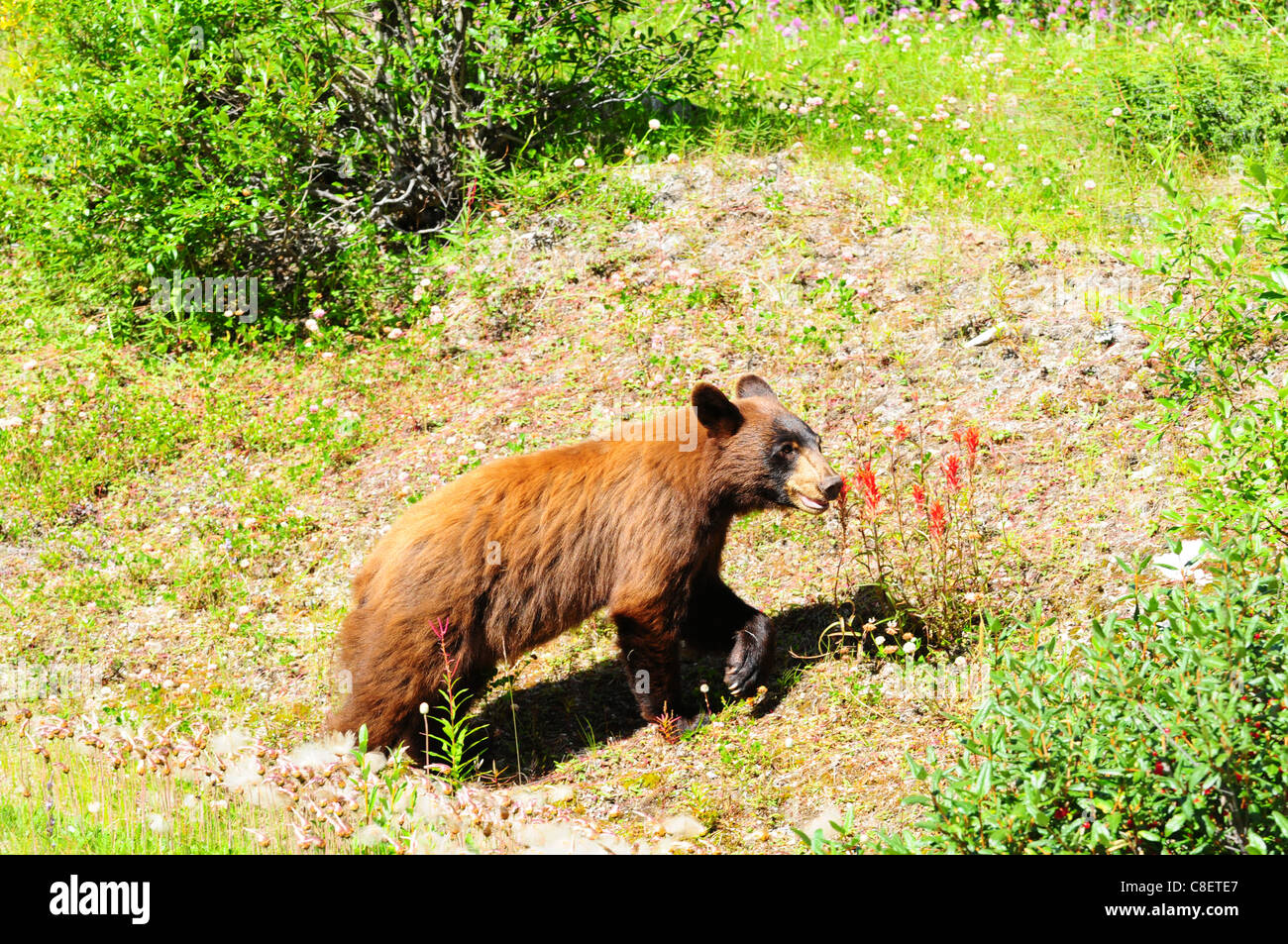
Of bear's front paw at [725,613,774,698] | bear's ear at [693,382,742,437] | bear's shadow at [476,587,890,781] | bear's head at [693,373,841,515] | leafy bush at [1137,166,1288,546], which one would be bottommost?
bear's shadow at [476,587,890,781]

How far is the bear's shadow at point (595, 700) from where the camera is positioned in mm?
5805

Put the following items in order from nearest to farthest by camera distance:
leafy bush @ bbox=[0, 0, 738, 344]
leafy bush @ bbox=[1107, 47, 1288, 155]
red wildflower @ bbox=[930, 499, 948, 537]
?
red wildflower @ bbox=[930, 499, 948, 537]
leafy bush @ bbox=[0, 0, 738, 344]
leafy bush @ bbox=[1107, 47, 1288, 155]

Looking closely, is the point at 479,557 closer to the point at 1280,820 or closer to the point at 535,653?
the point at 535,653

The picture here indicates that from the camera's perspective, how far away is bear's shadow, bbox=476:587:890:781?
5.80 meters

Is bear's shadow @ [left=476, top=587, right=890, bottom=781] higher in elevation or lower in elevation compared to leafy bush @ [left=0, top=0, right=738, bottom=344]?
lower

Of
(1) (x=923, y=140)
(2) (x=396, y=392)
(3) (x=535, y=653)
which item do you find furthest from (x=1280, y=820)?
(1) (x=923, y=140)

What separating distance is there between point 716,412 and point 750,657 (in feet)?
3.89

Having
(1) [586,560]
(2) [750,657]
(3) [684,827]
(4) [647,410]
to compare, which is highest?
(4) [647,410]

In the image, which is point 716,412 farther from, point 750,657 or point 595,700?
point 595,700

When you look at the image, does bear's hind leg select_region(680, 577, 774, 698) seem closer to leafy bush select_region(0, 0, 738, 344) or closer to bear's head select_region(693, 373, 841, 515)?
bear's head select_region(693, 373, 841, 515)

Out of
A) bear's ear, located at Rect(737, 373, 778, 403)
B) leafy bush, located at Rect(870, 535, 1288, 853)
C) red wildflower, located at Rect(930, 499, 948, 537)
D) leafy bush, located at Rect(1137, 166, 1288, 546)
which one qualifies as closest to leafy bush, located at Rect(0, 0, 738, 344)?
bear's ear, located at Rect(737, 373, 778, 403)

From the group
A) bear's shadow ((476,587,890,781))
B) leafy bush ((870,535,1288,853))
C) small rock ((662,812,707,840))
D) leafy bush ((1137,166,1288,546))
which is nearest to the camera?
leafy bush ((870,535,1288,853))

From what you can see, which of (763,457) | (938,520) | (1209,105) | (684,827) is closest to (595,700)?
(684,827)

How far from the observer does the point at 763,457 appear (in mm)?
5758
